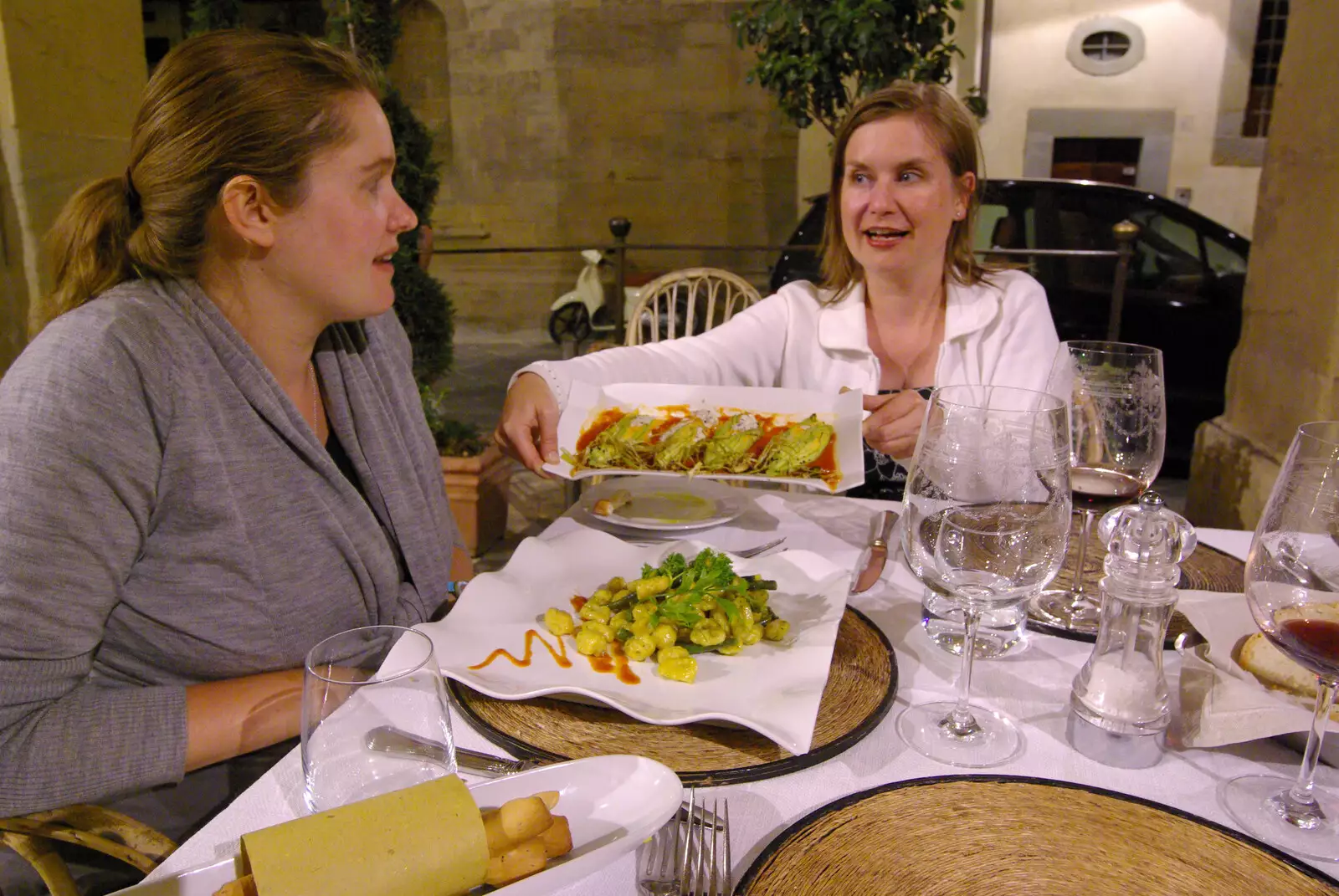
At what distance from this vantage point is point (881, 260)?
201 cm

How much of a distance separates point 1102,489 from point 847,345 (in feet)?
3.31

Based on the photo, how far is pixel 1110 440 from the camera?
3.79 ft

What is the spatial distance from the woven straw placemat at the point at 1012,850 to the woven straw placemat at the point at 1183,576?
1.19 feet

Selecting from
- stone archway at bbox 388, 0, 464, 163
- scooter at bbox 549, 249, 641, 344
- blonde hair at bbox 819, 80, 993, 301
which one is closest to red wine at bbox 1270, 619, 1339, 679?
blonde hair at bbox 819, 80, 993, 301

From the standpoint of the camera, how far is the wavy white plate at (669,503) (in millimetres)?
1354

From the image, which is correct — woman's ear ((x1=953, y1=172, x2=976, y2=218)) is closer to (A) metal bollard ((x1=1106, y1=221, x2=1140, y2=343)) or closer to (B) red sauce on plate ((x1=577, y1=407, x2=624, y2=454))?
(B) red sauce on plate ((x1=577, y1=407, x2=624, y2=454))

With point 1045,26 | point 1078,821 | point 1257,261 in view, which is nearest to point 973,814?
point 1078,821

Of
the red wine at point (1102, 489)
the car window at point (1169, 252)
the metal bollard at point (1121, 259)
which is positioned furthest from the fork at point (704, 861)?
the car window at point (1169, 252)

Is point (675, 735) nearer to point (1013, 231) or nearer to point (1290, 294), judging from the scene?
point (1290, 294)

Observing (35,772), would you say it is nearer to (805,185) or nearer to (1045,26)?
(805,185)

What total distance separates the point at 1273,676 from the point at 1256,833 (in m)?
0.20

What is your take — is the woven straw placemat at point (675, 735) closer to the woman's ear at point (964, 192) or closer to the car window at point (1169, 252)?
the woman's ear at point (964, 192)

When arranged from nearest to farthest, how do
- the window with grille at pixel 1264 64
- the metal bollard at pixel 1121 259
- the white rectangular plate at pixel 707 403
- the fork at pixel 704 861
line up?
the fork at pixel 704 861
the white rectangular plate at pixel 707 403
the metal bollard at pixel 1121 259
the window with grille at pixel 1264 64

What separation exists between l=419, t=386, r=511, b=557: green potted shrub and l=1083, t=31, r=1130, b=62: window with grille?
7.84 meters
